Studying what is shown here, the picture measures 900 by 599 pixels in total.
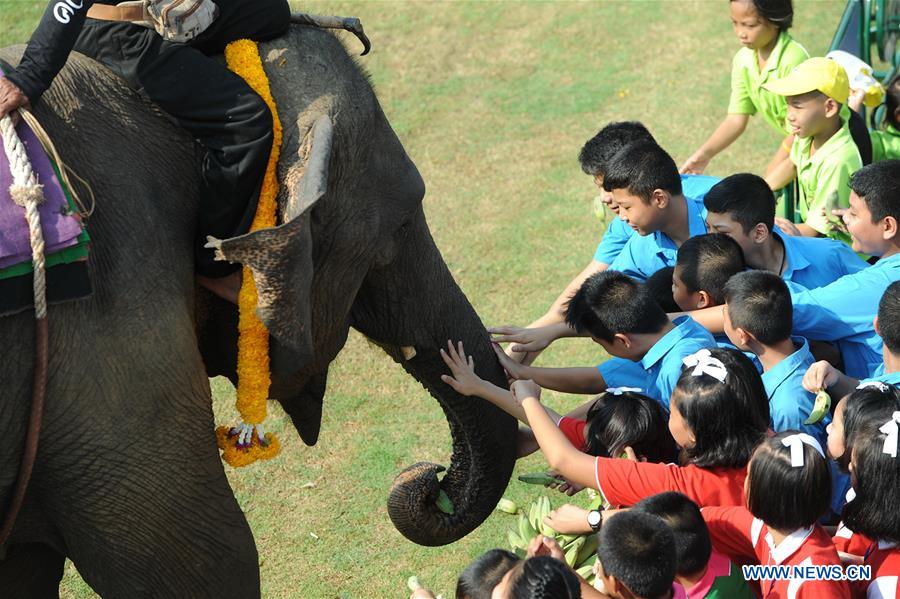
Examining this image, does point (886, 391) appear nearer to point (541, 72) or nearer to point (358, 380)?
point (358, 380)

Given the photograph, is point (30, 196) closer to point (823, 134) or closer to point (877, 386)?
point (877, 386)

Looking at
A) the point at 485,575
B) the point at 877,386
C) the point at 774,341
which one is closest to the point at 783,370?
the point at 774,341

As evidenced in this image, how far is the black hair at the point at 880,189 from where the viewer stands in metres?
3.95

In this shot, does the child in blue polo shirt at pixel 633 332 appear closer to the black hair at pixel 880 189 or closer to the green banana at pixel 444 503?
the green banana at pixel 444 503

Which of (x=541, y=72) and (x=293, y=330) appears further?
(x=541, y=72)

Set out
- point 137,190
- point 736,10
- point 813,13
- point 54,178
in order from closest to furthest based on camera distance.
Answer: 1. point 54,178
2. point 137,190
3. point 736,10
4. point 813,13

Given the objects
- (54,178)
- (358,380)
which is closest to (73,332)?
(54,178)

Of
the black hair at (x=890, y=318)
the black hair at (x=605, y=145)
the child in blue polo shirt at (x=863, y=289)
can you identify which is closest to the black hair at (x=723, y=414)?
the black hair at (x=890, y=318)

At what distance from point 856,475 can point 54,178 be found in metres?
1.99

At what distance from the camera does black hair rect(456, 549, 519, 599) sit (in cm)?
284

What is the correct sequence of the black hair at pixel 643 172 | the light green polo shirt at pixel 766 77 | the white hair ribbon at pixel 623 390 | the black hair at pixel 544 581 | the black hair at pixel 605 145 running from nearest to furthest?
the black hair at pixel 544 581 → the white hair ribbon at pixel 623 390 → the black hair at pixel 643 172 → the black hair at pixel 605 145 → the light green polo shirt at pixel 766 77

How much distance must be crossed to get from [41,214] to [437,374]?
4.53 feet

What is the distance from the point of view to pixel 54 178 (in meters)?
2.76

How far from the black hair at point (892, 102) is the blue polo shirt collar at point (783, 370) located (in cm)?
252
